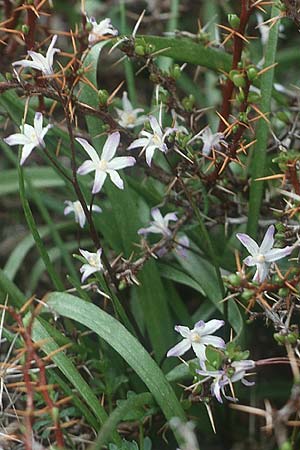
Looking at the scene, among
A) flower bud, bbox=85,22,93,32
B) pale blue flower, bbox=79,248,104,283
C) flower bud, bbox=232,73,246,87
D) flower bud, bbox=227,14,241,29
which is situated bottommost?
pale blue flower, bbox=79,248,104,283

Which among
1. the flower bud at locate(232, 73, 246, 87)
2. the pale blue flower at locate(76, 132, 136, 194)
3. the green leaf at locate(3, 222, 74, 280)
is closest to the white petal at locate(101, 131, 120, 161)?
the pale blue flower at locate(76, 132, 136, 194)

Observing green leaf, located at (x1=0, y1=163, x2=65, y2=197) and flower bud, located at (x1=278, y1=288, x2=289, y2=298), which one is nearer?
flower bud, located at (x1=278, y1=288, x2=289, y2=298)

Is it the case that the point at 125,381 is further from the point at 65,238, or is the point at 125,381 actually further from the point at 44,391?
the point at 65,238

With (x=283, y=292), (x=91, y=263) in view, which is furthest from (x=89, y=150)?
(x=283, y=292)

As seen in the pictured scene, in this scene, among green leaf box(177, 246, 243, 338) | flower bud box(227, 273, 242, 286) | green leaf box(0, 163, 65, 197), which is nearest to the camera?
flower bud box(227, 273, 242, 286)

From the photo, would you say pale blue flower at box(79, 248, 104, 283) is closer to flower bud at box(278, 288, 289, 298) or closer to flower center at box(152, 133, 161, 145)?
flower center at box(152, 133, 161, 145)

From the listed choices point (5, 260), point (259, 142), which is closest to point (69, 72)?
point (259, 142)

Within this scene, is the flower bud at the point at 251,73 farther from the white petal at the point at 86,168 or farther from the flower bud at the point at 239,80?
the white petal at the point at 86,168

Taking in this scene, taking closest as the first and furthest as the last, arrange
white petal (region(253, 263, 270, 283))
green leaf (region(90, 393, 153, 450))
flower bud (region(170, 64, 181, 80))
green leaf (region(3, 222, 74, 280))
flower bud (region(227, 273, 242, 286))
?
green leaf (region(90, 393, 153, 450)) < flower bud (region(227, 273, 242, 286)) < white petal (region(253, 263, 270, 283)) < flower bud (region(170, 64, 181, 80)) < green leaf (region(3, 222, 74, 280))

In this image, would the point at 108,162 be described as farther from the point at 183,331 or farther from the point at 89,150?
the point at 183,331

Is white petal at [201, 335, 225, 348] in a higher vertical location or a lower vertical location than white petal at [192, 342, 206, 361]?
higher
